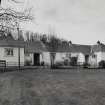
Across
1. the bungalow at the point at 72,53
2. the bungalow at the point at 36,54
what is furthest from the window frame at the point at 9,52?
the bungalow at the point at 72,53

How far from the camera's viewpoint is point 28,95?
9961 millimetres

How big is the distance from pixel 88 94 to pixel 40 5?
10726mm

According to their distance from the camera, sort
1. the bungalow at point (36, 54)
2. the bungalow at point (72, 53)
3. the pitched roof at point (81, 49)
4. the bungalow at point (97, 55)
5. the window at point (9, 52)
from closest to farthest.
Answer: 1. the window at point (9, 52)
2. the bungalow at point (36, 54)
3. the bungalow at point (97, 55)
4. the bungalow at point (72, 53)
5. the pitched roof at point (81, 49)

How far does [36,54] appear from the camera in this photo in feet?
140

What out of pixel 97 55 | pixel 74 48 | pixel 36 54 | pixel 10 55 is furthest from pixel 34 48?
pixel 97 55

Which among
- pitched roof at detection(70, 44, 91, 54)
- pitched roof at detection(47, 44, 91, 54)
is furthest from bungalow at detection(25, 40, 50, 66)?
pitched roof at detection(70, 44, 91, 54)

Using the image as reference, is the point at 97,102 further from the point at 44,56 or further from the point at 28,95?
the point at 44,56

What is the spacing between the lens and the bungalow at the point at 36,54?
4094cm

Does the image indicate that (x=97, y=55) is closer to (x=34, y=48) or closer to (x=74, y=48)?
(x=74, y=48)

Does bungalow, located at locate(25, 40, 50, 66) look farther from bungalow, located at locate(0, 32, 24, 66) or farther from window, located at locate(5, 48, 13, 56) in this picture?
window, located at locate(5, 48, 13, 56)

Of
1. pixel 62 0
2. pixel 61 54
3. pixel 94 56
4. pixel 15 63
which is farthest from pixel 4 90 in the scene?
pixel 94 56

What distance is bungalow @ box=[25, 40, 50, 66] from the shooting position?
134 feet

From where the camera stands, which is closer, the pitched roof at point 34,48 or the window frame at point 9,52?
the window frame at point 9,52

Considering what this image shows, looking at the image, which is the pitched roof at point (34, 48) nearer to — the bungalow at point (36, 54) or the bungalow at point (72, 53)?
the bungalow at point (36, 54)
